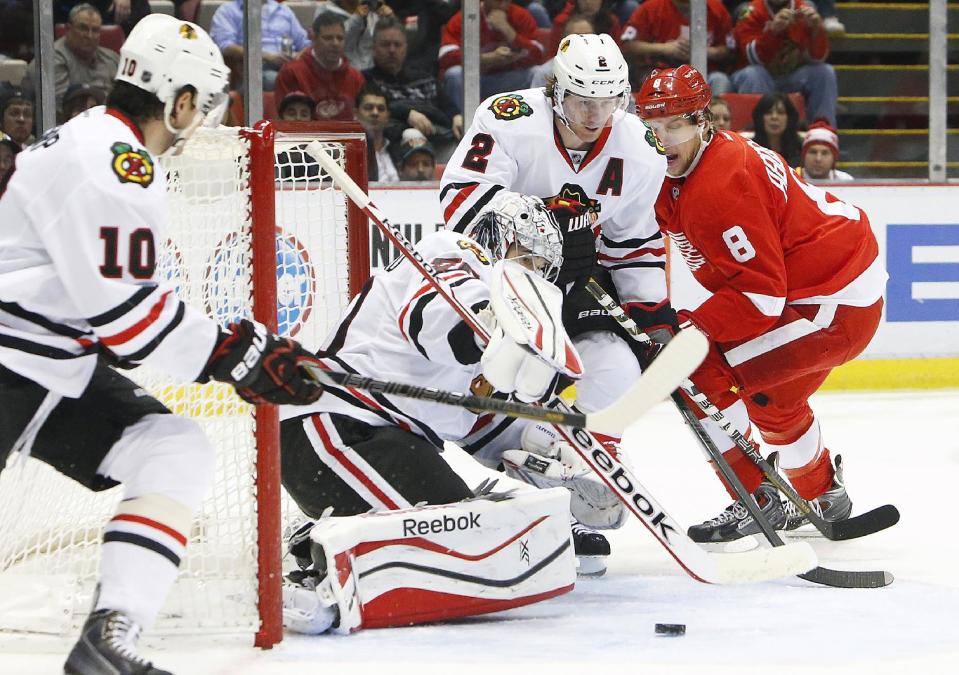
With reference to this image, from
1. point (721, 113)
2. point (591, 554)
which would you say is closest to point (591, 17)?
point (721, 113)

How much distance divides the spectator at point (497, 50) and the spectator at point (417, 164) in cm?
24

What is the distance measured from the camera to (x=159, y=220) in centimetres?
202

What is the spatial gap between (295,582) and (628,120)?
1.30 meters

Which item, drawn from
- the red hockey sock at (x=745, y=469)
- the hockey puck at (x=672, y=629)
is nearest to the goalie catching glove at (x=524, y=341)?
the hockey puck at (x=672, y=629)

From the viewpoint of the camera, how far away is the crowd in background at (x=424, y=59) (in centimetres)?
525

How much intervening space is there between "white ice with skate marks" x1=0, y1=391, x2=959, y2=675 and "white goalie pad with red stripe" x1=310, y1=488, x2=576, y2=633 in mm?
39

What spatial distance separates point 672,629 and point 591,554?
52cm

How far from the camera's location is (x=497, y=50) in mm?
5703

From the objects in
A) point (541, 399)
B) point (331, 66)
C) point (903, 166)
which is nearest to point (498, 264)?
point (541, 399)

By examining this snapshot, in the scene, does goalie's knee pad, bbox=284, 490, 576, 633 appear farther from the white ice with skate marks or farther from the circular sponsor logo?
the circular sponsor logo

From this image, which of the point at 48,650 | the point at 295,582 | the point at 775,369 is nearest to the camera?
the point at 48,650

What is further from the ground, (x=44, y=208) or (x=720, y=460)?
(x=44, y=208)

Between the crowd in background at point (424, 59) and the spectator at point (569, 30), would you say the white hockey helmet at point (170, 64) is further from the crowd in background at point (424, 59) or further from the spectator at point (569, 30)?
the spectator at point (569, 30)

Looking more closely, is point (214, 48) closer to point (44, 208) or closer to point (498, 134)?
point (44, 208)
